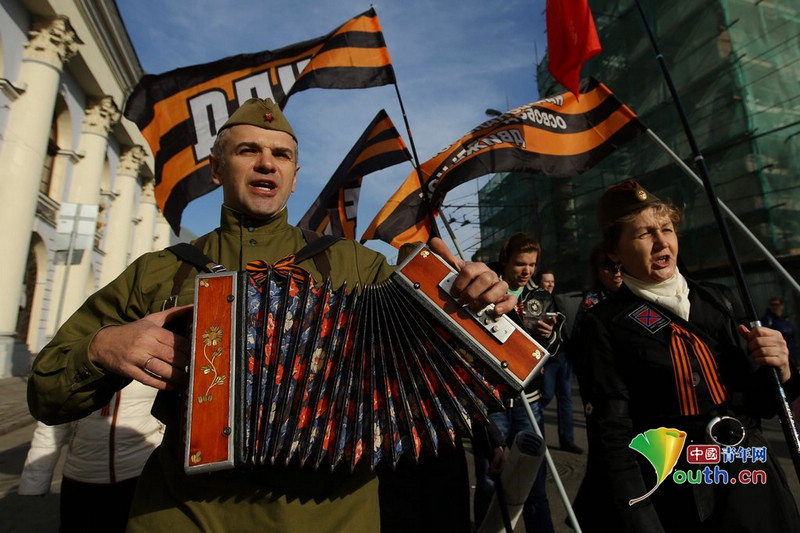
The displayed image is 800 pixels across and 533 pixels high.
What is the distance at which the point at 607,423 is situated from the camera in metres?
1.80

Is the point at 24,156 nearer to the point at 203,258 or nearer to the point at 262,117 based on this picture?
the point at 262,117

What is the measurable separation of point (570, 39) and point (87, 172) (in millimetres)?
16094

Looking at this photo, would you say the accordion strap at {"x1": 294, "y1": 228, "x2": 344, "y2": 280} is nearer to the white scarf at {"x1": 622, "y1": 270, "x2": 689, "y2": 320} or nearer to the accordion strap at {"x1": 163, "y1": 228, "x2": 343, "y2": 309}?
the accordion strap at {"x1": 163, "y1": 228, "x2": 343, "y2": 309}

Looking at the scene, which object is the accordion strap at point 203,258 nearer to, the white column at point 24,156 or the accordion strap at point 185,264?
the accordion strap at point 185,264

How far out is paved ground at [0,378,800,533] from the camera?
12.1 feet

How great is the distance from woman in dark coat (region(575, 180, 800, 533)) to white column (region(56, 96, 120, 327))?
1673 centimetres

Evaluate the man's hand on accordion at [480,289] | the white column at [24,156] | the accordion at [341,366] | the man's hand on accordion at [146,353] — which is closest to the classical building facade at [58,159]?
the white column at [24,156]

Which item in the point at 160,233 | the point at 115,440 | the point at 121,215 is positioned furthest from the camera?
the point at 160,233

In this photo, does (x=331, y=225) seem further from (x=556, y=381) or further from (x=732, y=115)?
(x=732, y=115)

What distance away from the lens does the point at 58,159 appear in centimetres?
1436

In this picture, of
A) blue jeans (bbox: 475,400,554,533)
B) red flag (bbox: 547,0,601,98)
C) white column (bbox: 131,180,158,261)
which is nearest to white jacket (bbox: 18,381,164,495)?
blue jeans (bbox: 475,400,554,533)

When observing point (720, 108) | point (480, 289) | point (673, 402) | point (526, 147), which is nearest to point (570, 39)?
point (526, 147)

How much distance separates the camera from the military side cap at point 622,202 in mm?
2100

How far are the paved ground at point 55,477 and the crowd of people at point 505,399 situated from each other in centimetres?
201
